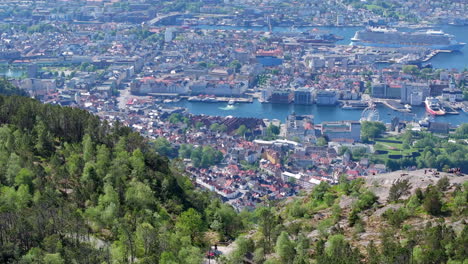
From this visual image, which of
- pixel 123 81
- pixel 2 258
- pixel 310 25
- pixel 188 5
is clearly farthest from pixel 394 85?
pixel 188 5

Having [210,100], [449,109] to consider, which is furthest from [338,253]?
[210,100]

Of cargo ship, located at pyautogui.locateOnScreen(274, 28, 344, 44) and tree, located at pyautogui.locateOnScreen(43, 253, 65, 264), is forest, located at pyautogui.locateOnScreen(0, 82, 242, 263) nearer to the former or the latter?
tree, located at pyautogui.locateOnScreen(43, 253, 65, 264)

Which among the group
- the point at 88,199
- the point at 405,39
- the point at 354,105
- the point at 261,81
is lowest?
the point at 354,105

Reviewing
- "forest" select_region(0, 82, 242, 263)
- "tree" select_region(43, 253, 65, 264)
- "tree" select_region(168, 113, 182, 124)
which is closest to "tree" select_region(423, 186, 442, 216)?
"forest" select_region(0, 82, 242, 263)

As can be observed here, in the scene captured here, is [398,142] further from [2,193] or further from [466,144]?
[2,193]

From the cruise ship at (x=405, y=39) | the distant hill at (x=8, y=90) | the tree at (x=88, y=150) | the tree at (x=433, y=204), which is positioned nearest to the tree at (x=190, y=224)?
the tree at (x=88, y=150)

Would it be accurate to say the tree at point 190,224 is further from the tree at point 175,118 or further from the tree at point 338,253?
the tree at point 175,118

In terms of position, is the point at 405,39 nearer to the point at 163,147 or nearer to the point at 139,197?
the point at 163,147

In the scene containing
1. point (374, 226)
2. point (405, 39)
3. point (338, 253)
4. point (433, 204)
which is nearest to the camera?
point (338, 253)
